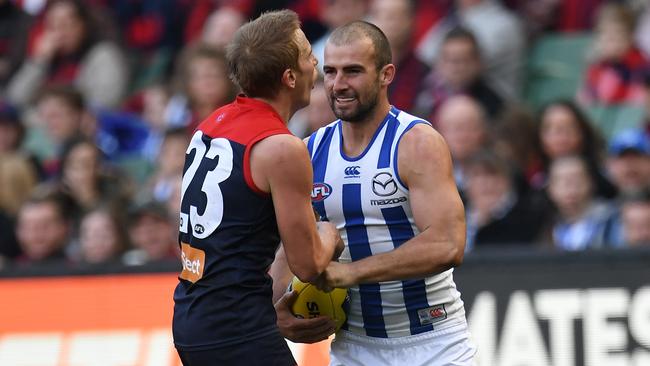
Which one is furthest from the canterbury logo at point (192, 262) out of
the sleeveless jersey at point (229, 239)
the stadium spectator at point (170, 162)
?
the stadium spectator at point (170, 162)

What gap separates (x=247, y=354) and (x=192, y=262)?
421 mm

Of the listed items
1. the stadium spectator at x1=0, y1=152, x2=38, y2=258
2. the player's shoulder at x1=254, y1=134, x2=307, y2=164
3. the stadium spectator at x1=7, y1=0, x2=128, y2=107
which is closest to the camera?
the player's shoulder at x1=254, y1=134, x2=307, y2=164

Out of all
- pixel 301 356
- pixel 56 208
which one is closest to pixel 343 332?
pixel 301 356

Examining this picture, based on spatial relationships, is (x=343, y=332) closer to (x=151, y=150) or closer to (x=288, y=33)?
(x=288, y=33)

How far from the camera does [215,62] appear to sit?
34.3 feet

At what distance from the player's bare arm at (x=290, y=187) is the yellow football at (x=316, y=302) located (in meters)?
0.60

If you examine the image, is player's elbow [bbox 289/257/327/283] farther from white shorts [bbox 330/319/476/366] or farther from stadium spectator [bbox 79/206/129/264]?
stadium spectator [bbox 79/206/129/264]

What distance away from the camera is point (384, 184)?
546cm

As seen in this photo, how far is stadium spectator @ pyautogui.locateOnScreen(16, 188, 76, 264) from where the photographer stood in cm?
981

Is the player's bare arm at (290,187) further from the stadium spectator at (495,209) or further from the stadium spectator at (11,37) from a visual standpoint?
the stadium spectator at (11,37)

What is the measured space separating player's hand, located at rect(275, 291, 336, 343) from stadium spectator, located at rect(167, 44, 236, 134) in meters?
5.01

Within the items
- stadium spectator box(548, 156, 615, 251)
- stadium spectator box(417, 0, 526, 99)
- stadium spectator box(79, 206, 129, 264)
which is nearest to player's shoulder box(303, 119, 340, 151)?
stadium spectator box(548, 156, 615, 251)

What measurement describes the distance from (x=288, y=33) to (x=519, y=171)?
14.9 feet

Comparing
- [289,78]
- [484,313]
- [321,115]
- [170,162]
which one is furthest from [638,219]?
[289,78]
